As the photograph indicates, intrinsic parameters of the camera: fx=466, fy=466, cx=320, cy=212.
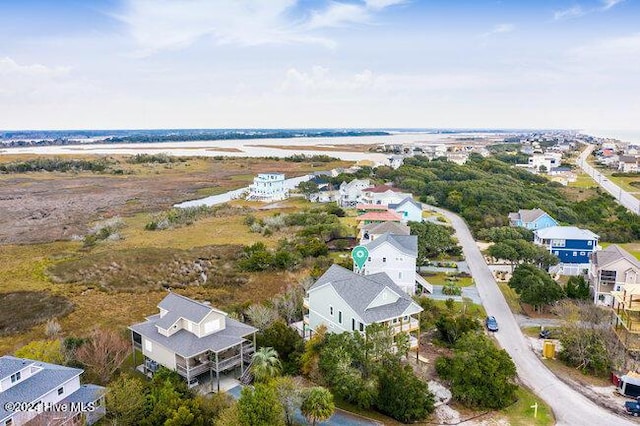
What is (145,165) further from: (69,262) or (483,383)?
(483,383)

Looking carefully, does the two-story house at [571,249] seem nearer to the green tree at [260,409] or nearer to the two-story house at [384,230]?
the two-story house at [384,230]

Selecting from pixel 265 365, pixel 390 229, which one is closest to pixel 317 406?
pixel 265 365


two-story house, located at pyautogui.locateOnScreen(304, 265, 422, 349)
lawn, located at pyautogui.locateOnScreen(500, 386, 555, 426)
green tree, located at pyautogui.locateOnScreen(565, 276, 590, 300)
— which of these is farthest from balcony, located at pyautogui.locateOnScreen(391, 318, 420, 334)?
green tree, located at pyautogui.locateOnScreen(565, 276, 590, 300)

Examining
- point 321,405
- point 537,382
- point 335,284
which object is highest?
point 335,284

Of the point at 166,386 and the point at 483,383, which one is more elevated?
the point at 166,386

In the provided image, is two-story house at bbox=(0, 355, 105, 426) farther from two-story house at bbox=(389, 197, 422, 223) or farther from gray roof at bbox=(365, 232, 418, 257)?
two-story house at bbox=(389, 197, 422, 223)

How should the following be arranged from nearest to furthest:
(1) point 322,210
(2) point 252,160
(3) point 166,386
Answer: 1. (3) point 166,386
2. (1) point 322,210
3. (2) point 252,160

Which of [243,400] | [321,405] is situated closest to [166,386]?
[243,400]
